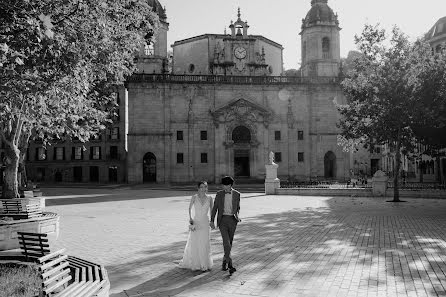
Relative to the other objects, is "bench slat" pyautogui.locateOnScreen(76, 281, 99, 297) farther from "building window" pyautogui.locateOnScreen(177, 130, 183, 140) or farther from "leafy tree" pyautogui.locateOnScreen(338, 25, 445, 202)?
"building window" pyautogui.locateOnScreen(177, 130, 183, 140)

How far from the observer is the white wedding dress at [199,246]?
8797 mm

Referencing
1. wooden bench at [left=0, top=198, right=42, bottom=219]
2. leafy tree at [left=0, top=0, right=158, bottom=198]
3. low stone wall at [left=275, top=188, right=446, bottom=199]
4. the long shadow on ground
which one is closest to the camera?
leafy tree at [left=0, top=0, right=158, bottom=198]

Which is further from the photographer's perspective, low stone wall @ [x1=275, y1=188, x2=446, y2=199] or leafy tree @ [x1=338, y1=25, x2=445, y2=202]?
low stone wall @ [x1=275, y1=188, x2=446, y2=199]

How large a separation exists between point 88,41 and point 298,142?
4568cm

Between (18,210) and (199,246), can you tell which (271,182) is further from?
(199,246)

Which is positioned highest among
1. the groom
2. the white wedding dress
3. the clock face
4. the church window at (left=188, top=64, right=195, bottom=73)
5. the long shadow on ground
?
the clock face

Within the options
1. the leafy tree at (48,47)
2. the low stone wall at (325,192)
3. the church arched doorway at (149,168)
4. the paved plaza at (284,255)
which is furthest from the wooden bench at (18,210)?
the church arched doorway at (149,168)

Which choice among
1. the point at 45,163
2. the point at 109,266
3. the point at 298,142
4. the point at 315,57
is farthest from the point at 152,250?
the point at 45,163

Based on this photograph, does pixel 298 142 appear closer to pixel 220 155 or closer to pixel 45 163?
pixel 220 155

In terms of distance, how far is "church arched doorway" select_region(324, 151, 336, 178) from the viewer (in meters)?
54.5

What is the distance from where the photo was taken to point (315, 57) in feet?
180

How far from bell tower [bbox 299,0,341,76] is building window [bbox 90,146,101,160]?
32.5 m

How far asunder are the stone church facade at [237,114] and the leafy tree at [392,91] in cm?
2407

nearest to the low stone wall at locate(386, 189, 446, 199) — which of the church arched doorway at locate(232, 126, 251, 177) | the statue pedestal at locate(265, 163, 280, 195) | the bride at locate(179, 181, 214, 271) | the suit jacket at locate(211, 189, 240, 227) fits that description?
the statue pedestal at locate(265, 163, 280, 195)
